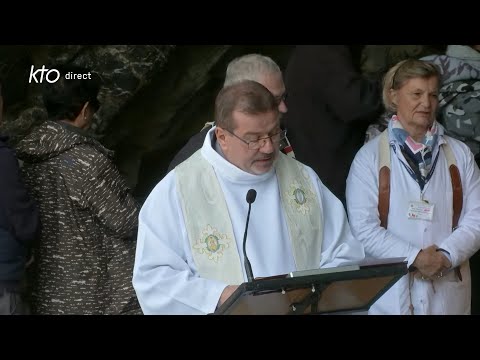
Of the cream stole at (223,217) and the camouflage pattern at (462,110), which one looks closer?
the cream stole at (223,217)

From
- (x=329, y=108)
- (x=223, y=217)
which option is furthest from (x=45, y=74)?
(x=223, y=217)

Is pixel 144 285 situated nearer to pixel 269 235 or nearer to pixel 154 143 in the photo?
pixel 269 235

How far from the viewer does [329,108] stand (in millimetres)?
6367

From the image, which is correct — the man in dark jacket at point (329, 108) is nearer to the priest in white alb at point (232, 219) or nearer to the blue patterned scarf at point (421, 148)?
the blue patterned scarf at point (421, 148)

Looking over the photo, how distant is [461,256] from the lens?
596 cm

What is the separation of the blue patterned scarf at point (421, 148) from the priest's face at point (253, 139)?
126 centimetres

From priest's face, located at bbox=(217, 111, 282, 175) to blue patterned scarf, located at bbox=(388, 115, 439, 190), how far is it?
1.26 metres

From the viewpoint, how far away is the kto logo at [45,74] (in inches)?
230

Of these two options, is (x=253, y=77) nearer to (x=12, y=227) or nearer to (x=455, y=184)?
(x=455, y=184)

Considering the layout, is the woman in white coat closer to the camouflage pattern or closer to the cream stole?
the camouflage pattern

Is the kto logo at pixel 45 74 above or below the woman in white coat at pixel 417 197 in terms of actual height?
above

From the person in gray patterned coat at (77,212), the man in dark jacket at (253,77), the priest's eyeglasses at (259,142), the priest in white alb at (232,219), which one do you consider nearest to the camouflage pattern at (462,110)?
the man in dark jacket at (253,77)

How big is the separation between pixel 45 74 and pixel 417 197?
7.05 ft

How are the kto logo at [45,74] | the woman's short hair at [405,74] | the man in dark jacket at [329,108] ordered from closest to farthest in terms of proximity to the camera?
1. the kto logo at [45,74]
2. the woman's short hair at [405,74]
3. the man in dark jacket at [329,108]
